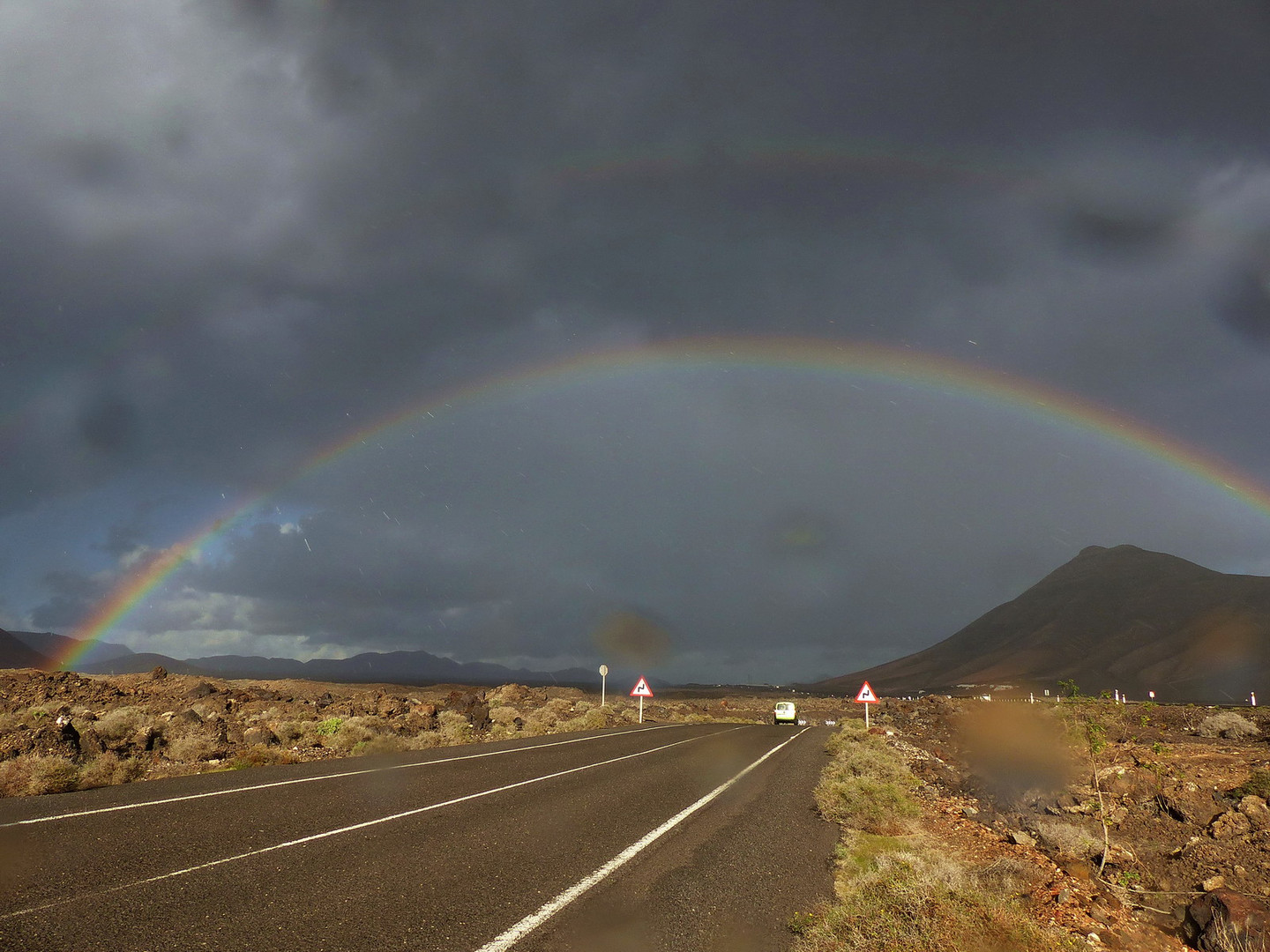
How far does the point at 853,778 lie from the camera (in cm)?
1445

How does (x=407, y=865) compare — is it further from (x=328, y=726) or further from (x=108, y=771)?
(x=328, y=726)

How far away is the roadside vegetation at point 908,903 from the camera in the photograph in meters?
5.83

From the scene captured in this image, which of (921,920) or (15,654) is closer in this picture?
(921,920)

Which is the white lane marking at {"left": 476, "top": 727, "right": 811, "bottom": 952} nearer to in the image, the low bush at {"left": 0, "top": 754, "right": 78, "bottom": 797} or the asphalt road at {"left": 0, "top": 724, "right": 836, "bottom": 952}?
the asphalt road at {"left": 0, "top": 724, "right": 836, "bottom": 952}

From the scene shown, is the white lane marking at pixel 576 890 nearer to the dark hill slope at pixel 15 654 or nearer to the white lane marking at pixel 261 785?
the white lane marking at pixel 261 785

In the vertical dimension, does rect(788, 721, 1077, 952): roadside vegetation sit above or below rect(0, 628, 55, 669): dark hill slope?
below

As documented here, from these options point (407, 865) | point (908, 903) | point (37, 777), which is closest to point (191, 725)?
point (37, 777)


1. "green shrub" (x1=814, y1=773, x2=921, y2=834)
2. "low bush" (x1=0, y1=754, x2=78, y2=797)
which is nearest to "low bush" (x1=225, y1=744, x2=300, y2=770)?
"low bush" (x1=0, y1=754, x2=78, y2=797)

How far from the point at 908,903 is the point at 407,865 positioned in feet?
16.6

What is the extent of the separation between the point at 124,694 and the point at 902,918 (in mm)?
36941

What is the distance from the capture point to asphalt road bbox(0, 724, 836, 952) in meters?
5.82

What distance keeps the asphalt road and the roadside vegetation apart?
0.38 m

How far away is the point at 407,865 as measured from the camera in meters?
7.72

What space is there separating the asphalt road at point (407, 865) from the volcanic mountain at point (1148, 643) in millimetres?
106224
